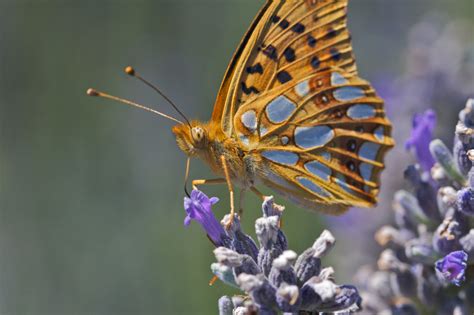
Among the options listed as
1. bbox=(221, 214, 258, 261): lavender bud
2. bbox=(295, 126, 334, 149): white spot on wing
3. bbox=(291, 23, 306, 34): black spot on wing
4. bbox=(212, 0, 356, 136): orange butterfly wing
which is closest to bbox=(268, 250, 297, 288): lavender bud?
bbox=(221, 214, 258, 261): lavender bud

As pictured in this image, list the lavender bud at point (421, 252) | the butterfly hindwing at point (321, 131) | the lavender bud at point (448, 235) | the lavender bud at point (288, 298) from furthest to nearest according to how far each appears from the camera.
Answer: the butterfly hindwing at point (321, 131)
the lavender bud at point (421, 252)
the lavender bud at point (448, 235)
the lavender bud at point (288, 298)

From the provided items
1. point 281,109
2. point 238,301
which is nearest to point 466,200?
point 238,301

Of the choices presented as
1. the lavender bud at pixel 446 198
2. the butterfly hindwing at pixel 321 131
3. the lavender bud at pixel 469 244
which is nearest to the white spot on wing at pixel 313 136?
the butterfly hindwing at pixel 321 131

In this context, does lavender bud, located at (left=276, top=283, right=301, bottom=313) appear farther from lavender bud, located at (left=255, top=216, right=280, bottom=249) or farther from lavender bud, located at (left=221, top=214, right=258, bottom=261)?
lavender bud, located at (left=221, top=214, right=258, bottom=261)

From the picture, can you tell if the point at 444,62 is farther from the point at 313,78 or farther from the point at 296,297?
Result: the point at 296,297

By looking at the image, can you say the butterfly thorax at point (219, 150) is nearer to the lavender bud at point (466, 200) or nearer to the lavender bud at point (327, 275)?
the lavender bud at point (327, 275)

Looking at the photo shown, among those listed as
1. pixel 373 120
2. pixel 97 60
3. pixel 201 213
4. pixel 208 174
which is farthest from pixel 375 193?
pixel 97 60
